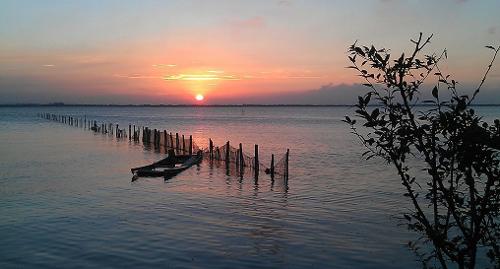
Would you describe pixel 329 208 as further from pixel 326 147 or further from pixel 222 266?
pixel 326 147

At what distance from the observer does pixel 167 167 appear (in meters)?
32.8

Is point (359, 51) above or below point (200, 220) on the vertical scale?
above

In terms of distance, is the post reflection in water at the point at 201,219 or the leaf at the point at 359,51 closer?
the leaf at the point at 359,51

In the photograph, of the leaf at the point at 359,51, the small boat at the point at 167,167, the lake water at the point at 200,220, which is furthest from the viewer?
the small boat at the point at 167,167

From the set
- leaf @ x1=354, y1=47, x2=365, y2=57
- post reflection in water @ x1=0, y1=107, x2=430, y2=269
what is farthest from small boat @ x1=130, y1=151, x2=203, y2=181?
leaf @ x1=354, y1=47, x2=365, y2=57

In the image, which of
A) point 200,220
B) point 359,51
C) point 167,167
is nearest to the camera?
point 359,51

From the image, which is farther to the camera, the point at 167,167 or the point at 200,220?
the point at 167,167

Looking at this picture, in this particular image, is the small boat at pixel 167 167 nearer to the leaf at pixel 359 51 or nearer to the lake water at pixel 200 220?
the lake water at pixel 200 220

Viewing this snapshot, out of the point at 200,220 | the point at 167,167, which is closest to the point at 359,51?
the point at 200,220

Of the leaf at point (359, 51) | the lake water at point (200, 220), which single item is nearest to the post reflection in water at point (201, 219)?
the lake water at point (200, 220)

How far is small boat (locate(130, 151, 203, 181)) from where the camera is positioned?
1086 inches

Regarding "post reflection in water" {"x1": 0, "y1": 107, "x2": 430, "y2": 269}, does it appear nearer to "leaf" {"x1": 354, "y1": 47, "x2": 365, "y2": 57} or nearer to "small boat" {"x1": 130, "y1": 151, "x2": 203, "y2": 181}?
"small boat" {"x1": 130, "y1": 151, "x2": 203, "y2": 181}

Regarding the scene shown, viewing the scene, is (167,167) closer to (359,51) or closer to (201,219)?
(201,219)

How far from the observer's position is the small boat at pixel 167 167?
2759 centimetres
